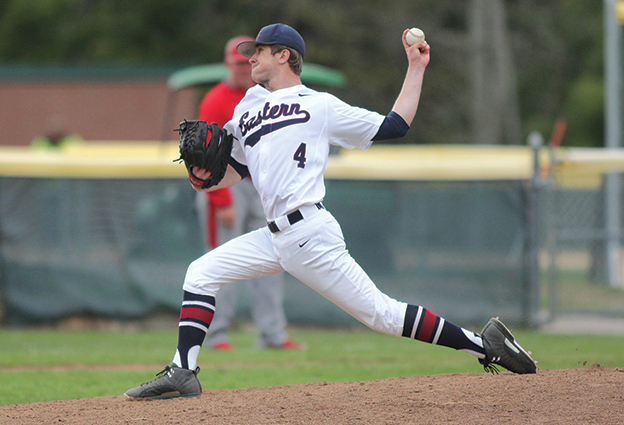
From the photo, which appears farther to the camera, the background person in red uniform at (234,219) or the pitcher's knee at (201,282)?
the background person in red uniform at (234,219)

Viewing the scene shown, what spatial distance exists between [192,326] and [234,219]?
251 cm

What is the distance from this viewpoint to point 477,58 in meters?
20.4

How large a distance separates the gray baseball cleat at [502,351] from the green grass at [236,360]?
1031mm

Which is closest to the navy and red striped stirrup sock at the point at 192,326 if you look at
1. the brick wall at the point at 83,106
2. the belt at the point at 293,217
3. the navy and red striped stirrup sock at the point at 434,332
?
the belt at the point at 293,217

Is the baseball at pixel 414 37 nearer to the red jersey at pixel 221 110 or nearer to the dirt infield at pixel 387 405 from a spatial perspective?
the dirt infield at pixel 387 405

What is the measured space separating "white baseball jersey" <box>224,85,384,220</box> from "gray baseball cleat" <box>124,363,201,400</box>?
993 mm

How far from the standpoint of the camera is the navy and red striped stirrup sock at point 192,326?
4.16 meters

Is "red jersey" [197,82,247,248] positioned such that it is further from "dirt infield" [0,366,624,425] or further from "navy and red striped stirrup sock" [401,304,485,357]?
"navy and red striped stirrup sock" [401,304,485,357]

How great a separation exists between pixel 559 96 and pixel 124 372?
2629 centimetres

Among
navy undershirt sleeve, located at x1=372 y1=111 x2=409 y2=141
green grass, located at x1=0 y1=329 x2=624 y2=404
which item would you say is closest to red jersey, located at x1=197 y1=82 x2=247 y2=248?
green grass, located at x1=0 y1=329 x2=624 y2=404

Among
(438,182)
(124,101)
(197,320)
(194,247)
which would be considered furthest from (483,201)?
(124,101)

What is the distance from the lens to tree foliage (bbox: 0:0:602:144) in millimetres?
24266

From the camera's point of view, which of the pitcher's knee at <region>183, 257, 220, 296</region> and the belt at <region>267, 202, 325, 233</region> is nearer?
the belt at <region>267, 202, 325, 233</region>

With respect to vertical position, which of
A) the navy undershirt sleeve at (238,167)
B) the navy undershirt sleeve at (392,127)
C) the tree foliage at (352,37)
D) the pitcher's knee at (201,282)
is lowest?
the pitcher's knee at (201,282)
